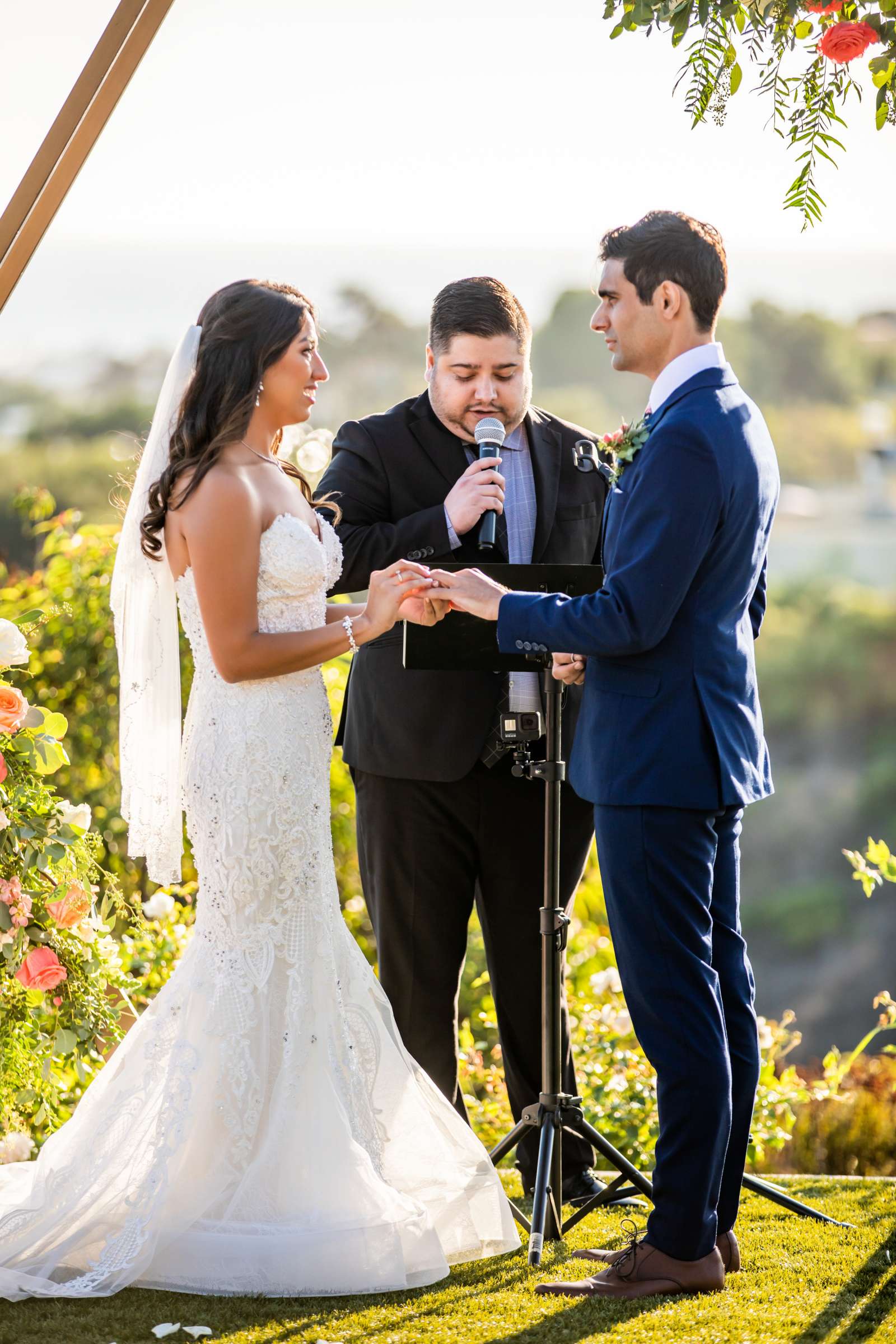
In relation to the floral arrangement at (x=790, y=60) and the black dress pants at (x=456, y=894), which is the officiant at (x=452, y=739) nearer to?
the black dress pants at (x=456, y=894)

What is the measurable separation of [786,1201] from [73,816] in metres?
1.87

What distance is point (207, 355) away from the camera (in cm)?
275

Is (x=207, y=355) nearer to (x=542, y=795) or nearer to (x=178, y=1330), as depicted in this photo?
(x=542, y=795)

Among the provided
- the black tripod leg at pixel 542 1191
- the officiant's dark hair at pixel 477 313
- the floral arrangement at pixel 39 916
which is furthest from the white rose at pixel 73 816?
the officiant's dark hair at pixel 477 313

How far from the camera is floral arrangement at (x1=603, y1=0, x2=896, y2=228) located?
8.09 ft

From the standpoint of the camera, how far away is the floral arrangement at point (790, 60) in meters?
2.47

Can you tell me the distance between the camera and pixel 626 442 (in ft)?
8.23

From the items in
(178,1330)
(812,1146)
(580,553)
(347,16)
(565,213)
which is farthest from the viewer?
(565,213)

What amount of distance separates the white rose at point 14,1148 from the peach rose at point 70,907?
741 mm

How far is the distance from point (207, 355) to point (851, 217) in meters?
13.0

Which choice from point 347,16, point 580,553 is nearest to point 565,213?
point 347,16

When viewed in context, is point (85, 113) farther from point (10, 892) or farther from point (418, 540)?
point (10, 892)

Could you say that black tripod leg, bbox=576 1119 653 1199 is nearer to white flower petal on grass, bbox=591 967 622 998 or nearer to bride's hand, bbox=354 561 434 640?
bride's hand, bbox=354 561 434 640

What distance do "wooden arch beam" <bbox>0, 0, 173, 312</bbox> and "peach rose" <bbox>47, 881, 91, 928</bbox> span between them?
130cm
